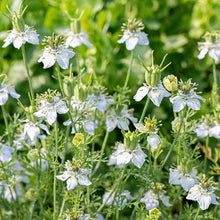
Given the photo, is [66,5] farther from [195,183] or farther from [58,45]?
[195,183]

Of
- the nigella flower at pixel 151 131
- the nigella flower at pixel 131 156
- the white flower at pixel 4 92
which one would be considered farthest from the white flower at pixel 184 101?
the white flower at pixel 4 92

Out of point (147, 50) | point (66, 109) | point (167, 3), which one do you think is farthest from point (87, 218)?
point (167, 3)

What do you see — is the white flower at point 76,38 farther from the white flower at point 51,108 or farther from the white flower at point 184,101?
the white flower at point 184,101

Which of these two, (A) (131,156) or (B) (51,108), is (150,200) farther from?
(B) (51,108)

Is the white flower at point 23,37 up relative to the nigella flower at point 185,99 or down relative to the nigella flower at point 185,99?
up

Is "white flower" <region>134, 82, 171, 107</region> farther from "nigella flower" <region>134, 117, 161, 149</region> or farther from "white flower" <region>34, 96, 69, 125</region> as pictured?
"white flower" <region>34, 96, 69, 125</region>

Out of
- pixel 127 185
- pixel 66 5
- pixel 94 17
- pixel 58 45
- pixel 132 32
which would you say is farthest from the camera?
pixel 94 17

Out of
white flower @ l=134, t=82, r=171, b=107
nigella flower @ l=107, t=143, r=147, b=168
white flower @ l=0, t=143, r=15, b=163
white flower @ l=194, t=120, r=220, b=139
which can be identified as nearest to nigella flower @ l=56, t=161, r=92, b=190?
nigella flower @ l=107, t=143, r=147, b=168

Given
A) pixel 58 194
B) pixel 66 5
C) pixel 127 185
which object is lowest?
pixel 127 185
